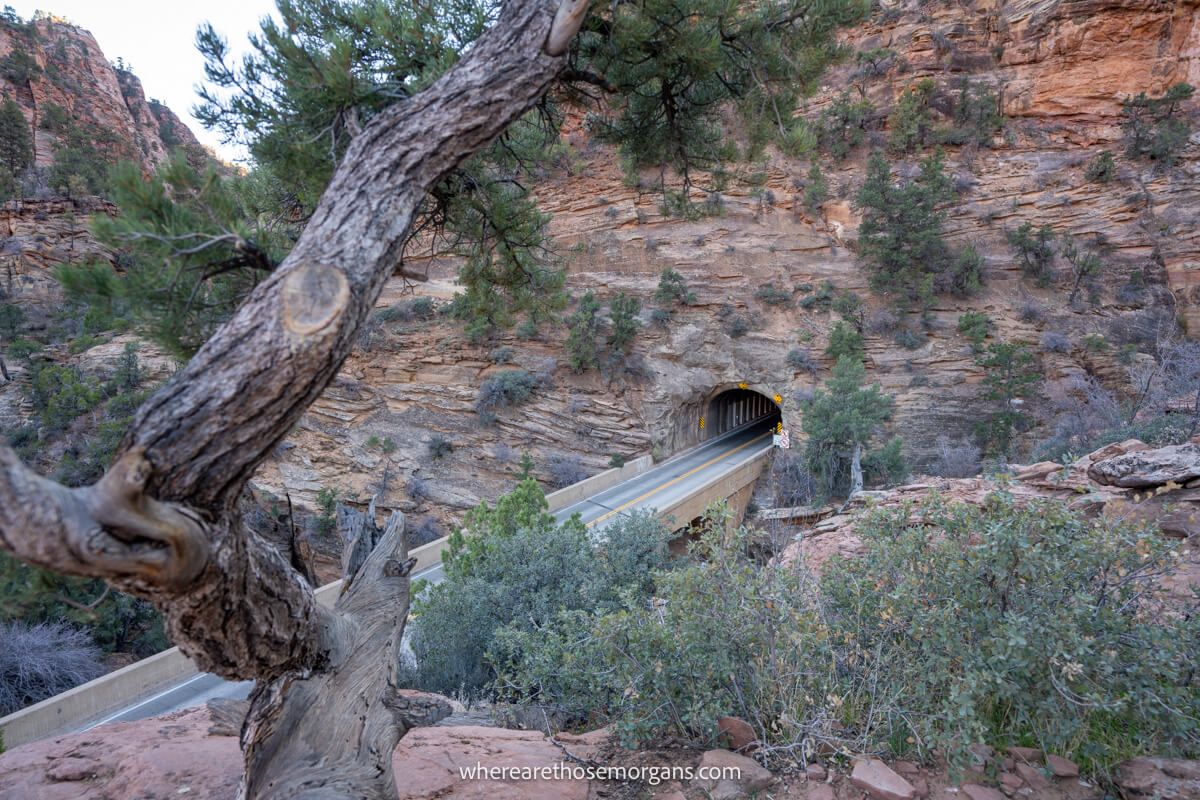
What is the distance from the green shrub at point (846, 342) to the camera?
19.0 m

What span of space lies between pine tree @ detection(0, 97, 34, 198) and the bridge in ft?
80.1

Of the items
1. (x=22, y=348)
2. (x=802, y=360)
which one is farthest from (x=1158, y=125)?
(x=22, y=348)

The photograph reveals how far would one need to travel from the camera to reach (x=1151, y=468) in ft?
18.9

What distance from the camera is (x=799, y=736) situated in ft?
8.73

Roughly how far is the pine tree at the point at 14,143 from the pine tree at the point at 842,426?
1214 inches

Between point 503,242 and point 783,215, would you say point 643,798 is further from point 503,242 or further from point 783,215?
point 783,215

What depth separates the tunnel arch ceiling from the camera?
2158 cm

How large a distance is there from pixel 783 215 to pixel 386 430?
54.7 feet

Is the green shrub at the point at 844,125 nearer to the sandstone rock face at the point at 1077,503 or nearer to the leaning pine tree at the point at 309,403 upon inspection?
the sandstone rock face at the point at 1077,503

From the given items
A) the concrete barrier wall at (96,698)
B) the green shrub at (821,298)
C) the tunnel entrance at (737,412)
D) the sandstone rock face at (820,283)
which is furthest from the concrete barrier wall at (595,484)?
the green shrub at (821,298)

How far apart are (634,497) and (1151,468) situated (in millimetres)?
12155

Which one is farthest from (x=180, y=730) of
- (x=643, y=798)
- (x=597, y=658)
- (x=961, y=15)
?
(x=961, y=15)

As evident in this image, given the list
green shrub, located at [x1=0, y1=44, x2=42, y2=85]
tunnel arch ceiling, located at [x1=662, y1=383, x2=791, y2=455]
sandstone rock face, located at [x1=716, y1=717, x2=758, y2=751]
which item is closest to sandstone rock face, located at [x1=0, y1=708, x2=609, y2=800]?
sandstone rock face, located at [x1=716, y1=717, x2=758, y2=751]

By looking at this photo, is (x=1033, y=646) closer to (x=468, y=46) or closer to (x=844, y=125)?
(x=468, y=46)
